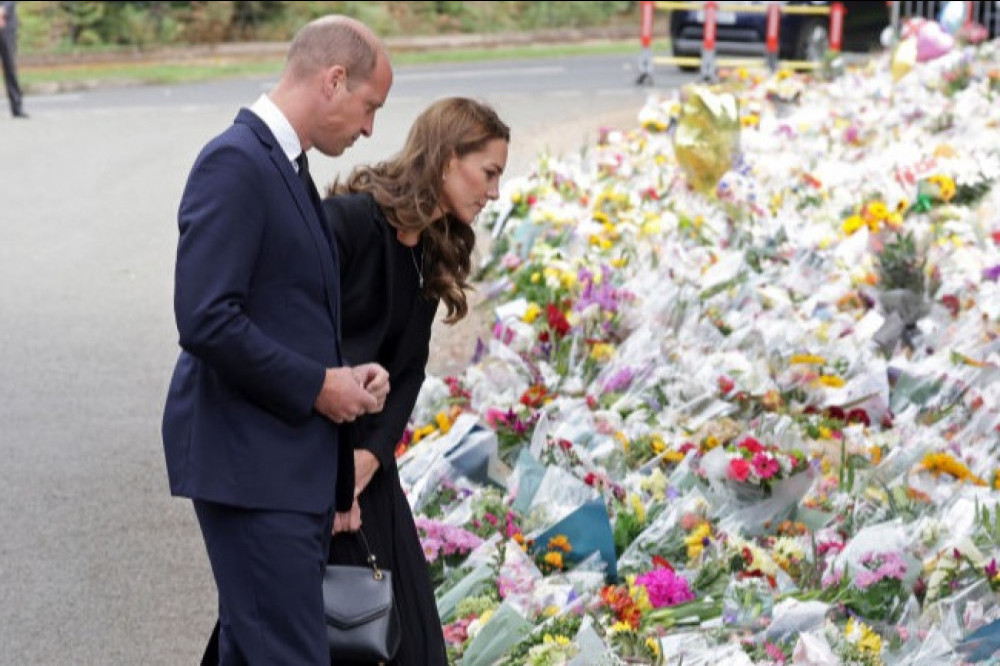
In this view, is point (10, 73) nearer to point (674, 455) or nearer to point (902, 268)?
point (902, 268)

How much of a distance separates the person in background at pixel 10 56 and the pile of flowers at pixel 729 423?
9.13m

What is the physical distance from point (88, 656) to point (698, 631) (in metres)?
1.55

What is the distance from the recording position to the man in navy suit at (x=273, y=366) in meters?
3.11

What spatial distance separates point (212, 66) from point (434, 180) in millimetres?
24189

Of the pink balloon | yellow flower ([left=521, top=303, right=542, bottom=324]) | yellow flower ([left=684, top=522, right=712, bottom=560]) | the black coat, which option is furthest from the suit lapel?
the pink balloon

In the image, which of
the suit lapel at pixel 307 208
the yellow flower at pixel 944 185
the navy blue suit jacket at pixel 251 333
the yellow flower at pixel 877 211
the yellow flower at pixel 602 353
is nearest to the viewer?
the navy blue suit jacket at pixel 251 333

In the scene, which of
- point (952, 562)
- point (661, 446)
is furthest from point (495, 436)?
point (952, 562)

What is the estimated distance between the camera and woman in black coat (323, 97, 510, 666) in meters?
3.80

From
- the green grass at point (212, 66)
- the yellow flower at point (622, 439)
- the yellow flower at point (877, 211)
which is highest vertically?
the yellow flower at point (622, 439)

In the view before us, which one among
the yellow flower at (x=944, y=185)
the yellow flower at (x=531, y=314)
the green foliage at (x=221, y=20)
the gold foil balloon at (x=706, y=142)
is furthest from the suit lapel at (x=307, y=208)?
the green foliage at (x=221, y=20)

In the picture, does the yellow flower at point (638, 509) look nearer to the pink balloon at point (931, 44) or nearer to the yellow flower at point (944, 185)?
the yellow flower at point (944, 185)

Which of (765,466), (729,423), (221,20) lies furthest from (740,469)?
(221,20)

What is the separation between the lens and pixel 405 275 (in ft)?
12.7

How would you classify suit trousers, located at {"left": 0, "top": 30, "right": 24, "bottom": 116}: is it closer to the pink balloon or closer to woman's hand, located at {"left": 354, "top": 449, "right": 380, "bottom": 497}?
the pink balloon
